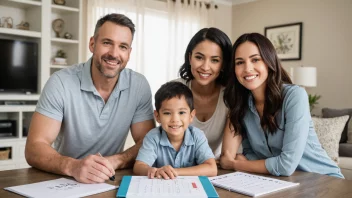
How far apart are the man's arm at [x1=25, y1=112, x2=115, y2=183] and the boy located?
209 mm

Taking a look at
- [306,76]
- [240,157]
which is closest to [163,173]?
[240,157]

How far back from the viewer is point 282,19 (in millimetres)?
5895

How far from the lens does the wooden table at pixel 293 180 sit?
3.69 ft

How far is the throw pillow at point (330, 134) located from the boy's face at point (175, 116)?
A: 2608 mm

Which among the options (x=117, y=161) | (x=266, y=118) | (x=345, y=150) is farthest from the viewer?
(x=345, y=150)

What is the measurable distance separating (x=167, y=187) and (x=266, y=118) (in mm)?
660

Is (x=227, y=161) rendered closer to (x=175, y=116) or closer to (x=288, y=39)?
(x=175, y=116)

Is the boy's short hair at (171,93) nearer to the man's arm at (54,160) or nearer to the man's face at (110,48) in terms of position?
the man's face at (110,48)

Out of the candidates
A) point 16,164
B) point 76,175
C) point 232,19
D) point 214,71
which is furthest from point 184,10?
point 76,175

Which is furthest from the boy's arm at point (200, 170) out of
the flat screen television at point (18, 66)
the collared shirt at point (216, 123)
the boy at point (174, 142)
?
the flat screen television at point (18, 66)

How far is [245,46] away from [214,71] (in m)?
0.30

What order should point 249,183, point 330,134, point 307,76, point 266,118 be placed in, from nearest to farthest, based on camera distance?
point 249,183 < point 266,118 < point 330,134 < point 307,76

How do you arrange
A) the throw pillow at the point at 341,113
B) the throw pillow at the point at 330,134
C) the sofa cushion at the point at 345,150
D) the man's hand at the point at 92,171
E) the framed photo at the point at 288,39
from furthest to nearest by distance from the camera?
the framed photo at the point at 288,39 → the throw pillow at the point at 341,113 → the sofa cushion at the point at 345,150 → the throw pillow at the point at 330,134 → the man's hand at the point at 92,171

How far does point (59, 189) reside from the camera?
1.10m
